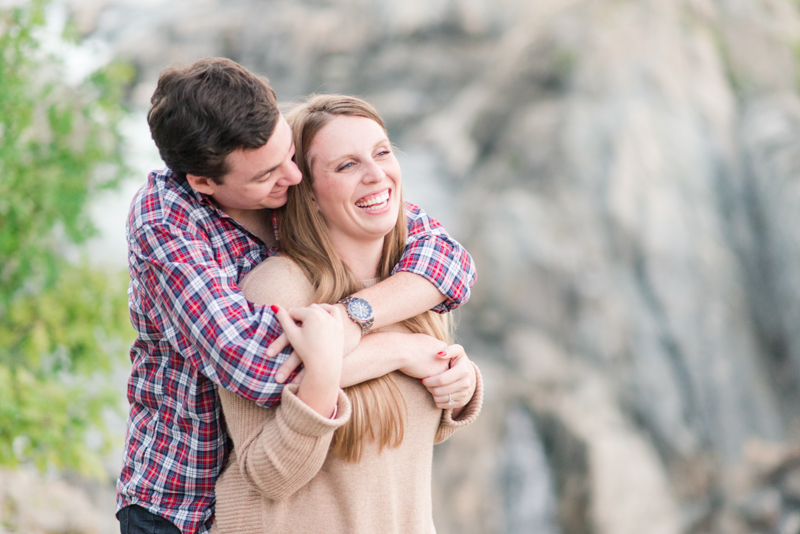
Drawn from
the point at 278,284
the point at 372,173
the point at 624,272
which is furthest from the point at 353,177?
the point at 624,272

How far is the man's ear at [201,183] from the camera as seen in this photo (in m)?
1.46

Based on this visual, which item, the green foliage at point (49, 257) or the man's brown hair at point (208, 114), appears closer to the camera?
the man's brown hair at point (208, 114)

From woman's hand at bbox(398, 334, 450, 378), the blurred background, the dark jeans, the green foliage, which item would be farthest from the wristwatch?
the blurred background

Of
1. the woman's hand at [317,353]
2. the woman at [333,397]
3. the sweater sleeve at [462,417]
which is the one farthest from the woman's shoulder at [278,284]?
the sweater sleeve at [462,417]

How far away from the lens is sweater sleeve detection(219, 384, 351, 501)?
1312 mm

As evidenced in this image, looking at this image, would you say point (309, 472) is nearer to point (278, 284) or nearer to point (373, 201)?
point (278, 284)

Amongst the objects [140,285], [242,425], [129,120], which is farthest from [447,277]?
[129,120]

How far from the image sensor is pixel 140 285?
1454 mm

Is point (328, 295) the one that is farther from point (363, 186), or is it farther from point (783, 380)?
point (783, 380)

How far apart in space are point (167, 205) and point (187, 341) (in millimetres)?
275

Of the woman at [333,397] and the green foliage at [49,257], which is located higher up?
the green foliage at [49,257]

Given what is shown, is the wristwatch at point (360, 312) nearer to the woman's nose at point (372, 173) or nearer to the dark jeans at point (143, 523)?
the woman's nose at point (372, 173)

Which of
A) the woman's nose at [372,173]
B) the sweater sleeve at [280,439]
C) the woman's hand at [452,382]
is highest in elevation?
the woman's nose at [372,173]

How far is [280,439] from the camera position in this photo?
4.36 feet
